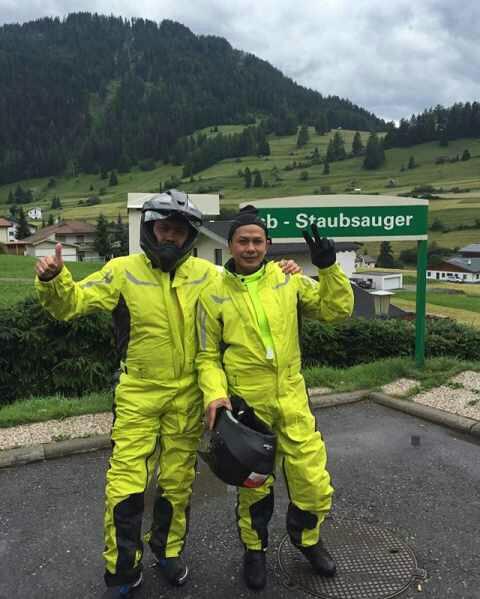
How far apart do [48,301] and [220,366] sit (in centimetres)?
107

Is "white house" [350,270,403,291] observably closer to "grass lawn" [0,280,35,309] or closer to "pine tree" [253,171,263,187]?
"grass lawn" [0,280,35,309]

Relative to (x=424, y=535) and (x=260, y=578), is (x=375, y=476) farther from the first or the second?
(x=260, y=578)

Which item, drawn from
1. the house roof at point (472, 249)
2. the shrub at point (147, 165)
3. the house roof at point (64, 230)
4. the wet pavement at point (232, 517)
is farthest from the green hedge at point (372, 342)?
the shrub at point (147, 165)

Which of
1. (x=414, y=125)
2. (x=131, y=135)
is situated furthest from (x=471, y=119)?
(x=131, y=135)

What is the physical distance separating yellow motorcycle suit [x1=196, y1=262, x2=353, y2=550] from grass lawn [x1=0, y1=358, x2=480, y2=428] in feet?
11.1

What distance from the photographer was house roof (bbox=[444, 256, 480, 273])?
3255 inches

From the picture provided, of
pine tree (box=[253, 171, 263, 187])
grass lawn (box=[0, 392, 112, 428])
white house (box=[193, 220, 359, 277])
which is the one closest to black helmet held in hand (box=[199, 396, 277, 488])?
grass lawn (box=[0, 392, 112, 428])

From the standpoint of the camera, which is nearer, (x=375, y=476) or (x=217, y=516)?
(x=217, y=516)

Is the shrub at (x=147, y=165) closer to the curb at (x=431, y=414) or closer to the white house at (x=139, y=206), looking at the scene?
the white house at (x=139, y=206)

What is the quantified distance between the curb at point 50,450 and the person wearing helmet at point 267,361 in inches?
93.5

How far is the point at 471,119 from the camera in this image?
487 feet

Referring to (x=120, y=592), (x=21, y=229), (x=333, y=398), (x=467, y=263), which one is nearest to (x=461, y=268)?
(x=467, y=263)

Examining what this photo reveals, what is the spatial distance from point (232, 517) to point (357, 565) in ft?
3.38

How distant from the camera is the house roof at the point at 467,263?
271 feet
